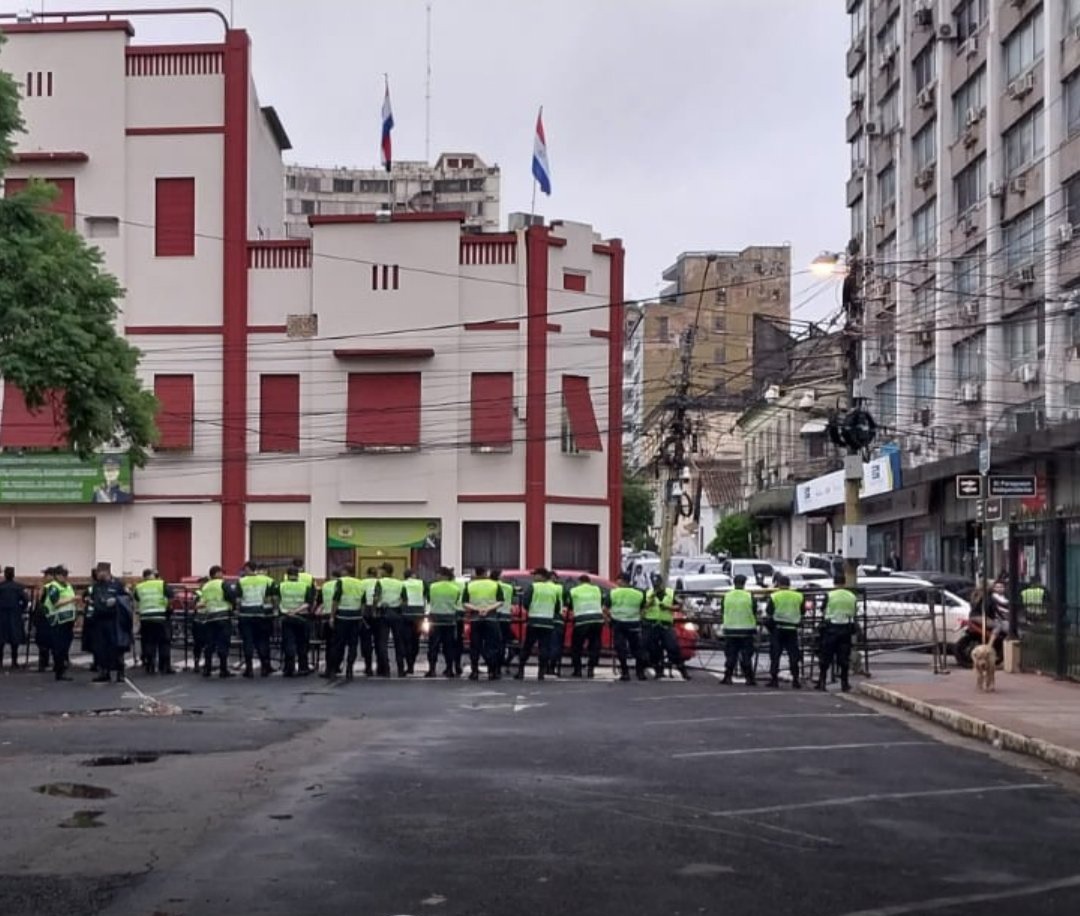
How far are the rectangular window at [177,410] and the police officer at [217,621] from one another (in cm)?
1553

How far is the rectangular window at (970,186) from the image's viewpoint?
45000 mm

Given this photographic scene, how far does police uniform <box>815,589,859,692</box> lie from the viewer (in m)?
23.9

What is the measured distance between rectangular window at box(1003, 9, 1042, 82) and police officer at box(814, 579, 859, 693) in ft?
70.7

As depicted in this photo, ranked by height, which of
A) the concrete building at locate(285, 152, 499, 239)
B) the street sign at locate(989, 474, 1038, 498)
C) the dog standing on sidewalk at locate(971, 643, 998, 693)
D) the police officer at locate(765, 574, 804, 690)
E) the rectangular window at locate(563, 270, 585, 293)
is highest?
the concrete building at locate(285, 152, 499, 239)

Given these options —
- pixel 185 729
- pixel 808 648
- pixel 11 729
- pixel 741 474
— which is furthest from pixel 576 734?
pixel 741 474

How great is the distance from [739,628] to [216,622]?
8.25 metres

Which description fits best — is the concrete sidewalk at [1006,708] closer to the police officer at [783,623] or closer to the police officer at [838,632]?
the police officer at [838,632]

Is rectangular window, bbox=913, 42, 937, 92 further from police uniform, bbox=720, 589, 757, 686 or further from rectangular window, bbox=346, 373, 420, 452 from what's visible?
police uniform, bbox=720, 589, 757, 686

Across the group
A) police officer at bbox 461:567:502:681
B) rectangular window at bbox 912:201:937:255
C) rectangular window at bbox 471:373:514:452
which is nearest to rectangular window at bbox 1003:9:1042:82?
rectangular window at bbox 912:201:937:255

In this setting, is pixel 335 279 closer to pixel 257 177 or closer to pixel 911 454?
pixel 257 177

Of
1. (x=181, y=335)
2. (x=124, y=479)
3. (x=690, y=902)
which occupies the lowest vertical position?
(x=690, y=902)

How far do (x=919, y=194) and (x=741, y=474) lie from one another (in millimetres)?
42225

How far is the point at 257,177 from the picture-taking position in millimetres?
43781

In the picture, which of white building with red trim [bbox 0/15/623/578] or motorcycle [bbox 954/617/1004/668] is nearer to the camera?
motorcycle [bbox 954/617/1004/668]
